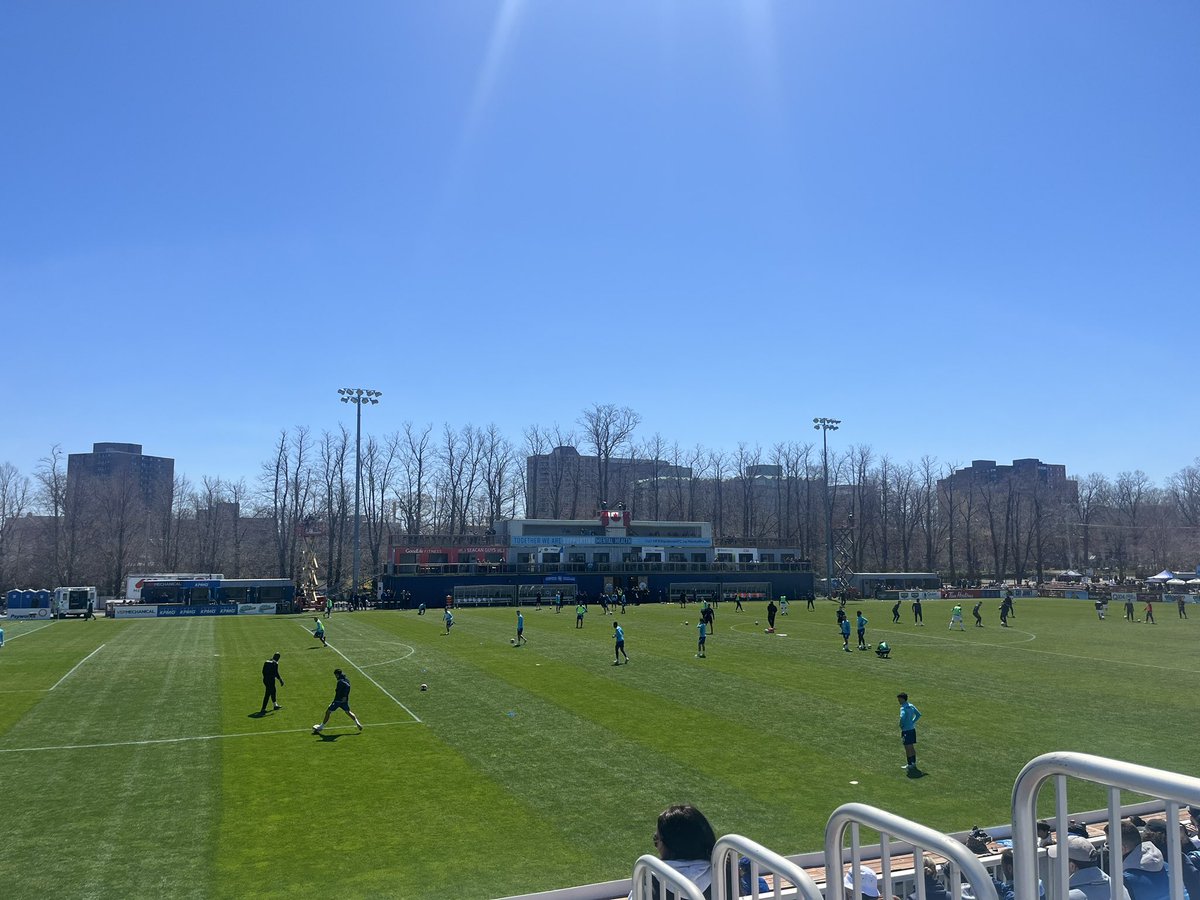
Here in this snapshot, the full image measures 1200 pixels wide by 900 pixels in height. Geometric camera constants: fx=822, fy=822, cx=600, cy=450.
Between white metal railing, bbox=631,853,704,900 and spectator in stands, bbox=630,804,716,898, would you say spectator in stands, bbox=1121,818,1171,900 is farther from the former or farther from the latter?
white metal railing, bbox=631,853,704,900

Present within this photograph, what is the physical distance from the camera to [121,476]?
98125 millimetres

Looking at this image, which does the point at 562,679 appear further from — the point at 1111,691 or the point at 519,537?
the point at 519,537

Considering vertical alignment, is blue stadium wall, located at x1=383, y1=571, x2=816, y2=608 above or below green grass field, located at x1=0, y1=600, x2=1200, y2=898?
below

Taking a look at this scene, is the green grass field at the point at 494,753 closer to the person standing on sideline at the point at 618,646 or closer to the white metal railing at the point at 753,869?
the person standing on sideline at the point at 618,646

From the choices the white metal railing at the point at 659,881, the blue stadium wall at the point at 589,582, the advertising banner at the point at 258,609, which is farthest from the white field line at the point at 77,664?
the blue stadium wall at the point at 589,582

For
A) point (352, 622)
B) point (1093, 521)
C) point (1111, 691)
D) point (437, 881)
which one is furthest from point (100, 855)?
point (1093, 521)

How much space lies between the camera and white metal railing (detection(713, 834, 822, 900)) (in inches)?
→ 127

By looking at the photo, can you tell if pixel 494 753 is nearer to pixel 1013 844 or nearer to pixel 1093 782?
pixel 1013 844

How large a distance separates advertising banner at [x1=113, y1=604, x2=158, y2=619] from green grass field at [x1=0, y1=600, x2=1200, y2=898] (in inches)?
1078

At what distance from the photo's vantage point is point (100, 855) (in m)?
10.9

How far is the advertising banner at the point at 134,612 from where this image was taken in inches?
2285

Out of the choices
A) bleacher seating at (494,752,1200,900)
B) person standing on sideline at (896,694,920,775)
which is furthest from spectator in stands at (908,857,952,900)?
person standing on sideline at (896,694,920,775)

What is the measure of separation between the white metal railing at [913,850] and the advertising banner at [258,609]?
205 feet

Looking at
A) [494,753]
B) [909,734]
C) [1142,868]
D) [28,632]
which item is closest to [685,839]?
[1142,868]
